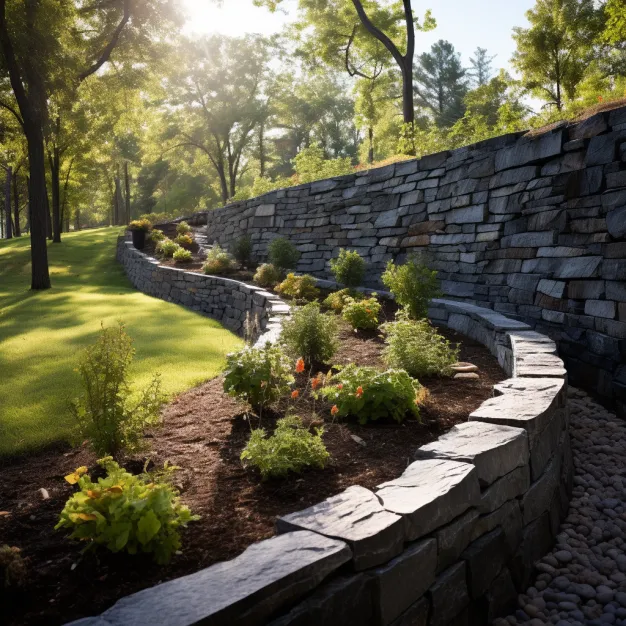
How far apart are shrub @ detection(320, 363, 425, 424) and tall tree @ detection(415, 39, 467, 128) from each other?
34247mm

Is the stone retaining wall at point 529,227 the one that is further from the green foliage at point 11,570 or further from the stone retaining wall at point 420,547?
the green foliage at point 11,570

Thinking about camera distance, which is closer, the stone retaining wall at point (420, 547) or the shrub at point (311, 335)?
the stone retaining wall at point (420, 547)

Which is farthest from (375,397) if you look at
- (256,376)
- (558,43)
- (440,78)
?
(440,78)

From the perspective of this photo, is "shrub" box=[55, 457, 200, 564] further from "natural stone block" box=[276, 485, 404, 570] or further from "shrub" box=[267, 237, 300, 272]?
"shrub" box=[267, 237, 300, 272]

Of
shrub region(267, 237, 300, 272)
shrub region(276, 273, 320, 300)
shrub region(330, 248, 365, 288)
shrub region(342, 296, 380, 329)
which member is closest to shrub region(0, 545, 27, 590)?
shrub region(342, 296, 380, 329)

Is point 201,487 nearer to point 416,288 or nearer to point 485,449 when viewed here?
point 485,449

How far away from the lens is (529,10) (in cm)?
1575

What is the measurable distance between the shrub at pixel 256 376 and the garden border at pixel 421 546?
1374 millimetres

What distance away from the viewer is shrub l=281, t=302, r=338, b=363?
4.75 meters

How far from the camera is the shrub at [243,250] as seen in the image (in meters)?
11.5

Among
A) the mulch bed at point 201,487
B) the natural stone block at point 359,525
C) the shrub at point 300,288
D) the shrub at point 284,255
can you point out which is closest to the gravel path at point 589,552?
the mulch bed at point 201,487

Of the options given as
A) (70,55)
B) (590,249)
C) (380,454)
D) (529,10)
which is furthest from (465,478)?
(529,10)

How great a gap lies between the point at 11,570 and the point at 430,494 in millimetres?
1525

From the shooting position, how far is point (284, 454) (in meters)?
2.63
